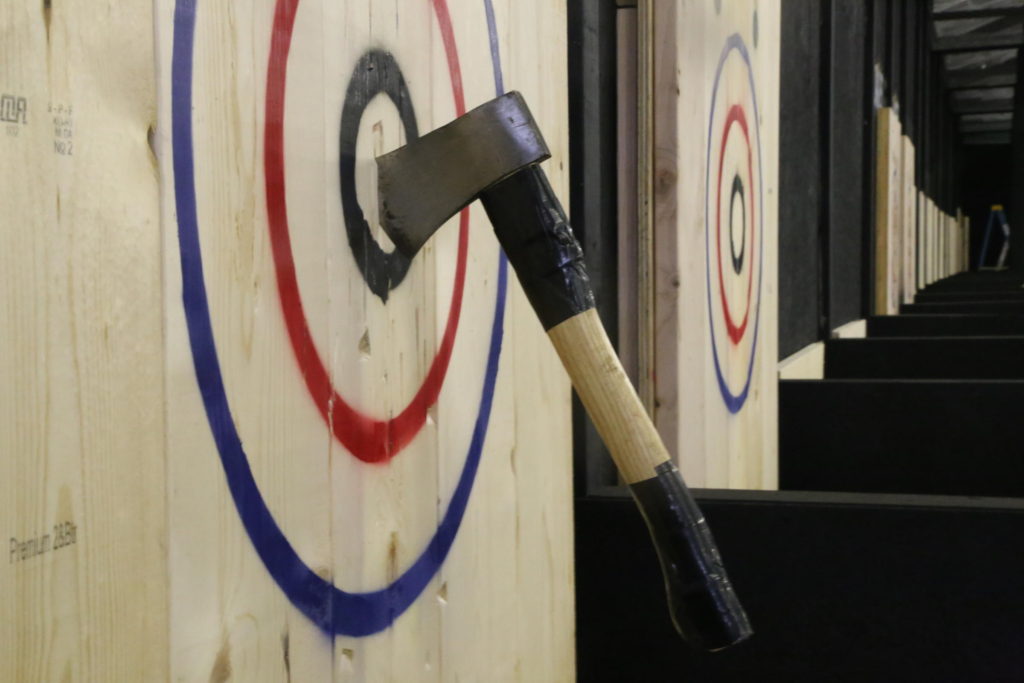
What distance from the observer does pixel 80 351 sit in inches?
19.2

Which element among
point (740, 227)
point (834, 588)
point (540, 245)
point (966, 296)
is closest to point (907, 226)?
point (966, 296)

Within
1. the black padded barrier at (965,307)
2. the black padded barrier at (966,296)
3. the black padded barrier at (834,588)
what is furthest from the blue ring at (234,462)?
the black padded barrier at (966,296)

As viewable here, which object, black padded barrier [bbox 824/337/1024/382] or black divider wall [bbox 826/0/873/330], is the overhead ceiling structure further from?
black padded barrier [bbox 824/337/1024/382]

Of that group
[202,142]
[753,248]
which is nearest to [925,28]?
[753,248]

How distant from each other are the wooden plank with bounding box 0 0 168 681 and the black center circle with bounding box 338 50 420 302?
0.65 feet

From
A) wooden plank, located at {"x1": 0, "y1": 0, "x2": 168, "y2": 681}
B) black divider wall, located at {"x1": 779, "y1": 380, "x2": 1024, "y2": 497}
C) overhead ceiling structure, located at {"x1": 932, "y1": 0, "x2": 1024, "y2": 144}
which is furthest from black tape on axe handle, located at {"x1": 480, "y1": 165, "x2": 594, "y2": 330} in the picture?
overhead ceiling structure, located at {"x1": 932, "y1": 0, "x2": 1024, "y2": 144}

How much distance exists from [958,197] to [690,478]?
74.3 ft

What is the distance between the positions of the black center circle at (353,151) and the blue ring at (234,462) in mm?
163

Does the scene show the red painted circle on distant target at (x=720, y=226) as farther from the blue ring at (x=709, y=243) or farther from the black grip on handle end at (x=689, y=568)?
the black grip on handle end at (x=689, y=568)

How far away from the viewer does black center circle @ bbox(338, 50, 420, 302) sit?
72 cm

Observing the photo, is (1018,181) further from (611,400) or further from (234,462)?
(234,462)

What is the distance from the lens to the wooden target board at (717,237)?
139 centimetres

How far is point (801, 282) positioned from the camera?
304cm

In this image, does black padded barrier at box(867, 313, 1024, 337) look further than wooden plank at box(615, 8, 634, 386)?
Yes
